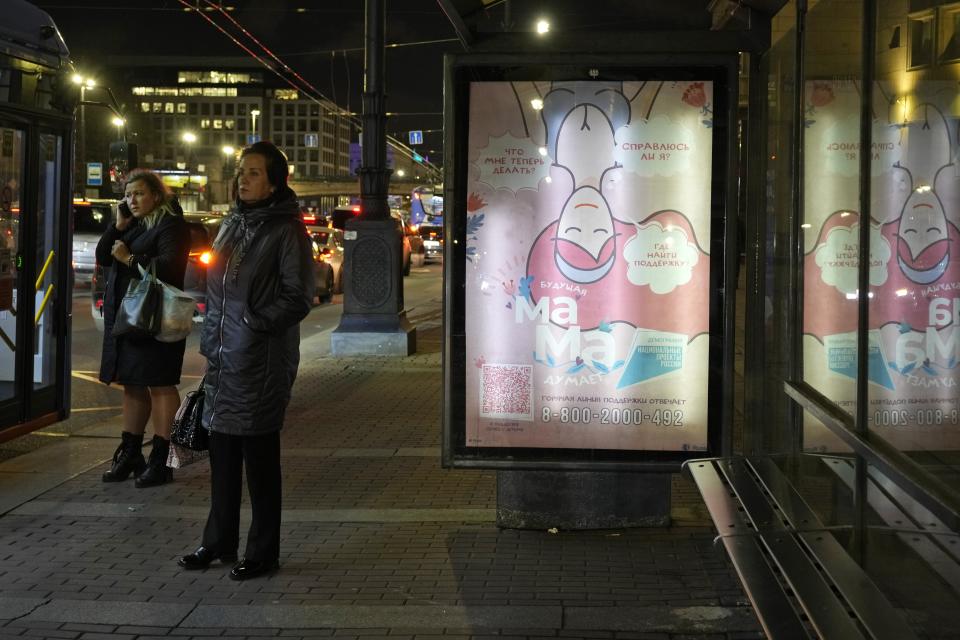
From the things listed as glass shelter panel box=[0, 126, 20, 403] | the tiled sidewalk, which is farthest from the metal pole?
the tiled sidewalk

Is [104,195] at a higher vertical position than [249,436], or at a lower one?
higher

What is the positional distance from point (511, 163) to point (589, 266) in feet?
1.93

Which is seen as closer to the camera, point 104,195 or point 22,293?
point 22,293

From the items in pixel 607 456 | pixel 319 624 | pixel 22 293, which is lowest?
pixel 319 624

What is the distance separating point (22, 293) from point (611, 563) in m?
4.45

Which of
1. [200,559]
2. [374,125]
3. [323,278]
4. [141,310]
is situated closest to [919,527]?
[200,559]

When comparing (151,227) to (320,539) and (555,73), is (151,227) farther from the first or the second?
(555,73)

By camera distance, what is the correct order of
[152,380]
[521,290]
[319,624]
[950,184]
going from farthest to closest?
[152,380]
[521,290]
[319,624]
[950,184]

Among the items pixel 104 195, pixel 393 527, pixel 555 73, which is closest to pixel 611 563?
pixel 393 527

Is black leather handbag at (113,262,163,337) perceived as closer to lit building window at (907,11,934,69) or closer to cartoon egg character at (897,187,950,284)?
cartoon egg character at (897,187,950,284)

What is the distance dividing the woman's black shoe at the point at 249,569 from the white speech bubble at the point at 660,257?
6.79ft

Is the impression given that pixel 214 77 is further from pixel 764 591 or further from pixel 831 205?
pixel 764 591

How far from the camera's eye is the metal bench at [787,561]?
10.5 ft

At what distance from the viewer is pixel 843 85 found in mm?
4391
